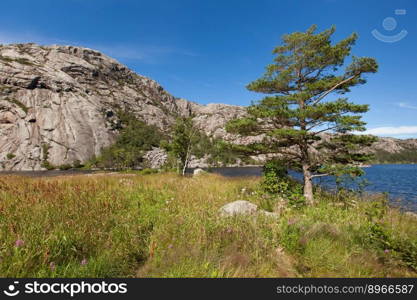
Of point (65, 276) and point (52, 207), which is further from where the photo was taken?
point (52, 207)

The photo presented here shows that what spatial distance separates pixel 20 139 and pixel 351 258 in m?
122

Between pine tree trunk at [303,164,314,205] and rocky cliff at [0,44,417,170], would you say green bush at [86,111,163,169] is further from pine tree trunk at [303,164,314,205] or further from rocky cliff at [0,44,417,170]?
pine tree trunk at [303,164,314,205]

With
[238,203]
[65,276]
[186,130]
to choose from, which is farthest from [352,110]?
[186,130]

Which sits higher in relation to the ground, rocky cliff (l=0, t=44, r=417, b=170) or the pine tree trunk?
rocky cliff (l=0, t=44, r=417, b=170)

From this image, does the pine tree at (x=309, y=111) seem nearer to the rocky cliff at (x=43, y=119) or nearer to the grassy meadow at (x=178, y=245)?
the grassy meadow at (x=178, y=245)

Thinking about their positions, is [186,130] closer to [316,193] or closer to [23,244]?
[316,193]

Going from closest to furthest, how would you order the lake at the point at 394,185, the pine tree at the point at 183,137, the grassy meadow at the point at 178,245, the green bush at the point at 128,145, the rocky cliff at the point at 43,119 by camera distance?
1. the grassy meadow at the point at 178,245
2. the lake at the point at 394,185
3. the pine tree at the point at 183,137
4. the rocky cliff at the point at 43,119
5. the green bush at the point at 128,145

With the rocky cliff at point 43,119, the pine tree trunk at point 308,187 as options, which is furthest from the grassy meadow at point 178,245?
the rocky cliff at point 43,119

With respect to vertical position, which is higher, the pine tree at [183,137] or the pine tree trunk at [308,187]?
the pine tree at [183,137]

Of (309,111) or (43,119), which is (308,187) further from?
(43,119)

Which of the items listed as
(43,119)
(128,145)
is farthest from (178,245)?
(43,119)

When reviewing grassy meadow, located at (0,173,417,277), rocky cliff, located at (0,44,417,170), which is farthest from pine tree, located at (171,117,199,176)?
rocky cliff, located at (0,44,417,170)

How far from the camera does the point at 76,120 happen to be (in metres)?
99.9

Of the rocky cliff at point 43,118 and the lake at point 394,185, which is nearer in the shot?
the lake at point 394,185
